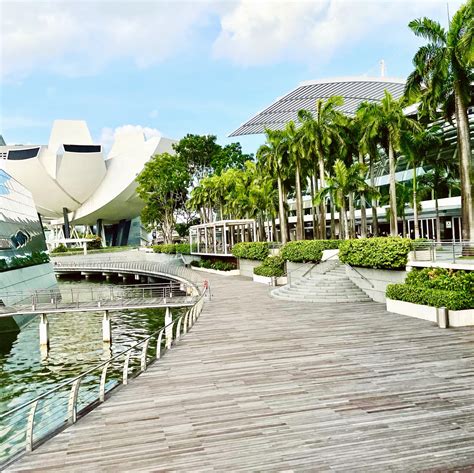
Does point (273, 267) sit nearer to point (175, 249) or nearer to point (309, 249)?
point (309, 249)

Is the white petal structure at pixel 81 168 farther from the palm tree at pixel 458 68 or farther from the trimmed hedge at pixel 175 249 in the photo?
the palm tree at pixel 458 68

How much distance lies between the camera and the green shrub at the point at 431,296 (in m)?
16.2

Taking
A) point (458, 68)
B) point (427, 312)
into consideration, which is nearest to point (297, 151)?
point (458, 68)

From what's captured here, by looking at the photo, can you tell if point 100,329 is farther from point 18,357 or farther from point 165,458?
point 165,458

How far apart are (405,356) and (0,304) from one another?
21254mm

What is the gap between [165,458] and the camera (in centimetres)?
696

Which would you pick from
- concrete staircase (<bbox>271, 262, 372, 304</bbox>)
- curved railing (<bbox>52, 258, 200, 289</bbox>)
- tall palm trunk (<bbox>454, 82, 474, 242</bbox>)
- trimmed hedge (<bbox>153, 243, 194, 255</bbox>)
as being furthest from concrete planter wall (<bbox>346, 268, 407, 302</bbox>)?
trimmed hedge (<bbox>153, 243, 194, 255</bbox>)

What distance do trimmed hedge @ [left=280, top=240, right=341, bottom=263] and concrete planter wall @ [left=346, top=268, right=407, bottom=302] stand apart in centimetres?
457

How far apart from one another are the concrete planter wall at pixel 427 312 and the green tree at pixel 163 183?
161 ft

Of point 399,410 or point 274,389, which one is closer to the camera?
point 399,410

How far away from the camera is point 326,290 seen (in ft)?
79.9

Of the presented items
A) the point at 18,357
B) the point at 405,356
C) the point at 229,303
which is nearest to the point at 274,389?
the point at 405,356

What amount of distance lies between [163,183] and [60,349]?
43.3 meters

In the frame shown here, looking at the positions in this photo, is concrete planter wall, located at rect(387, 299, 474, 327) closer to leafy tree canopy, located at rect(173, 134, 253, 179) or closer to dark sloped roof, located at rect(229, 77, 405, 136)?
dark sloped roof, located at rect(229, 77, 405, 136)
